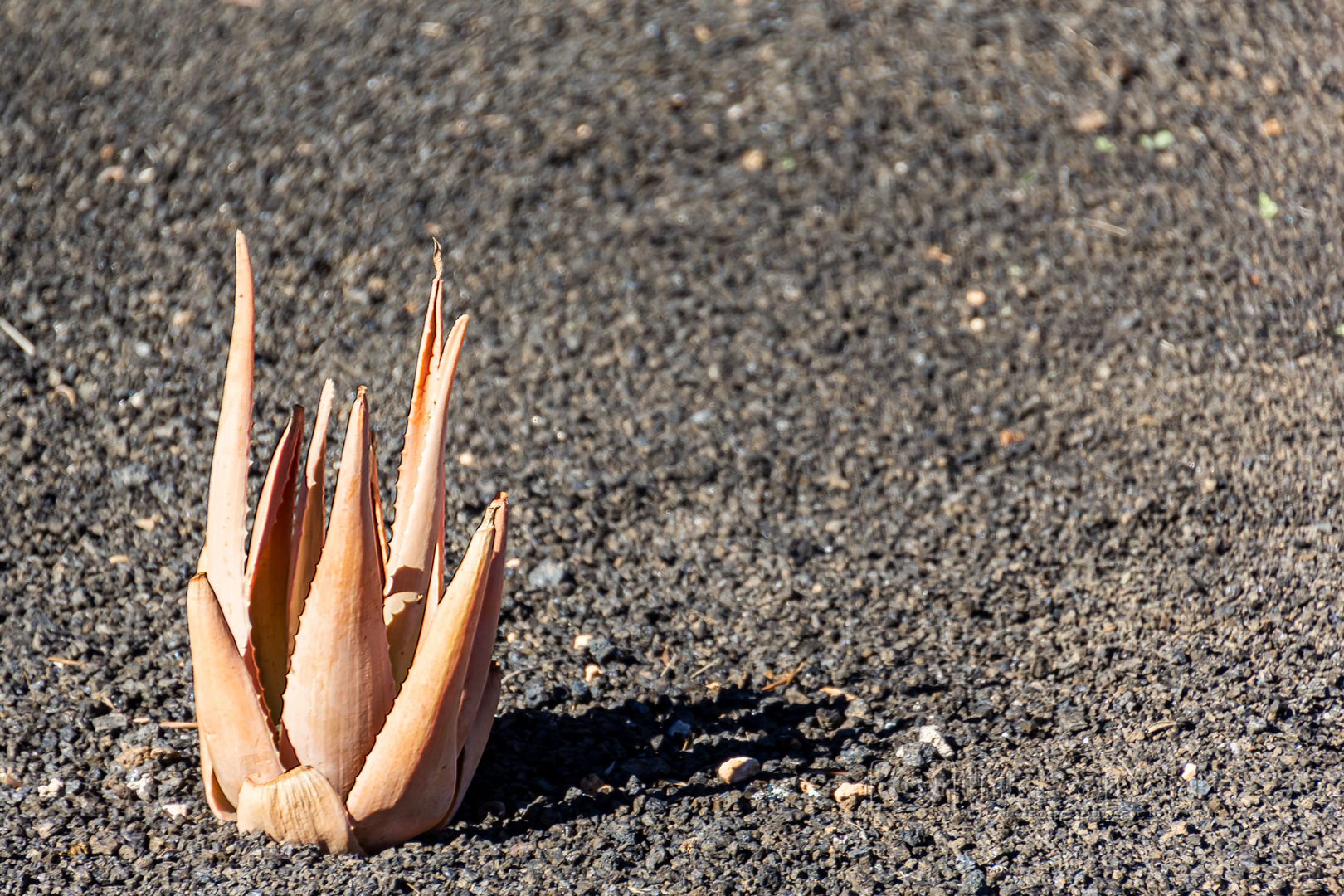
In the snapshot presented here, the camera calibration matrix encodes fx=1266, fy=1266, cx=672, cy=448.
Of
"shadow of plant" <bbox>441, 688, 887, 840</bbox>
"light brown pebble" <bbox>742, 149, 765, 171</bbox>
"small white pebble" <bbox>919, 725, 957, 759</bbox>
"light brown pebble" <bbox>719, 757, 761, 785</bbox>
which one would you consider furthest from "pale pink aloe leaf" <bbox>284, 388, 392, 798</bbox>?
"light brown pebble" <bbox>742, 149, 765, 171</bbox>

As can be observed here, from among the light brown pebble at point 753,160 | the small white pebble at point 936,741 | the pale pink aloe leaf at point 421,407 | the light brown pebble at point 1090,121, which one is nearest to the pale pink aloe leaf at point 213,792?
the pale pink aloe leaf at point 421,407

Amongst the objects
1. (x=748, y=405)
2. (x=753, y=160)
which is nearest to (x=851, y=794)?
(x=748, y=405)

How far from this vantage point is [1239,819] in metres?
2.08

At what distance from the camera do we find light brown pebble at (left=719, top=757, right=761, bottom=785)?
2168 mm

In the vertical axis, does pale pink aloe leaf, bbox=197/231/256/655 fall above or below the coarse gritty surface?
above

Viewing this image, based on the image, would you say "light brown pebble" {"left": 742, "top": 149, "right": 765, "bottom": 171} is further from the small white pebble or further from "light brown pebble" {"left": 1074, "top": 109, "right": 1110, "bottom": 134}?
the small white pebble

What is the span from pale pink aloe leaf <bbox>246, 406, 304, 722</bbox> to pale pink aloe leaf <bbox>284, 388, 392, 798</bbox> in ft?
0.26

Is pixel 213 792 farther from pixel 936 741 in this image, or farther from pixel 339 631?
pixel 936 741

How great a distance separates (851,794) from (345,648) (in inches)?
36.5

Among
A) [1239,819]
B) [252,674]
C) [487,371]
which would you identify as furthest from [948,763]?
[487,371]

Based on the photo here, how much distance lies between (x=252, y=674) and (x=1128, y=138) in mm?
3320

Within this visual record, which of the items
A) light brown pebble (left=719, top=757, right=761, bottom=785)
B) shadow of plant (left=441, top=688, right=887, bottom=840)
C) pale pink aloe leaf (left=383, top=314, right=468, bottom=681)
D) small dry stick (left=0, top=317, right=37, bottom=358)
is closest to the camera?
pale pink aloe leaf (left=383, top=314, right=468, bottom=681)

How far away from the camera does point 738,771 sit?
85.7 inches

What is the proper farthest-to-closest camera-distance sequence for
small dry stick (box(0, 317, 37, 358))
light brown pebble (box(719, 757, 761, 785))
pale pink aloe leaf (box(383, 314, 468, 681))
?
small dry stick (box(0, 317, 37, 358)), light brown pebble (box(719, 757, 761, 785)), pale pink aloe leaf (box(383, 314, 468, 681))
